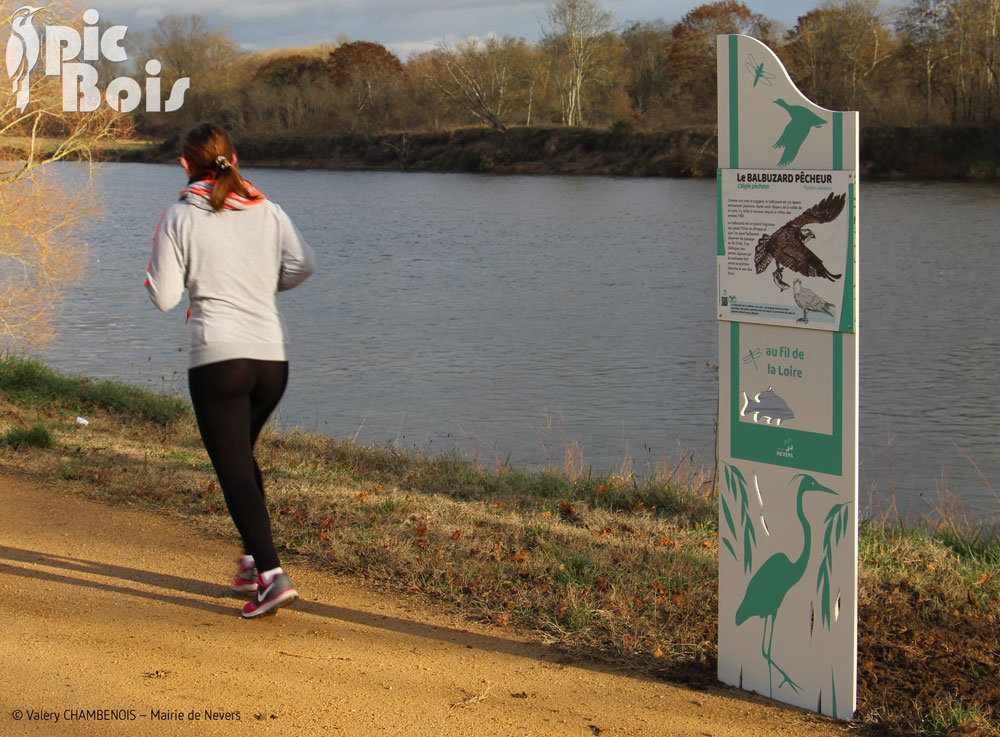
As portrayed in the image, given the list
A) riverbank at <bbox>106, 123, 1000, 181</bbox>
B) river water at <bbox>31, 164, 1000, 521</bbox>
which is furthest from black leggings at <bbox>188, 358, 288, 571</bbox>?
riverbank at <bbox>106, 123, 1000, 181</bbox>

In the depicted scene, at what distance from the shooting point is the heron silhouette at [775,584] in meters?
3.64

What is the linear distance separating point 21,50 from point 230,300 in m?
8.45

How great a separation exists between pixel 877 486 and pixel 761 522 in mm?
6866

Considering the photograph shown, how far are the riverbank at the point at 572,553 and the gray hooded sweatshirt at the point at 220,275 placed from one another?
139 centimetres

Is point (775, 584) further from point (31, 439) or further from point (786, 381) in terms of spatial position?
point (31, 439)

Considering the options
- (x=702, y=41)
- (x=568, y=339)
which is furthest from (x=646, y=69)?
(x=568, y=339)

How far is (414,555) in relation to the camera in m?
5.14

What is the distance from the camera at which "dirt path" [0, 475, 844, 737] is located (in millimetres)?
3574

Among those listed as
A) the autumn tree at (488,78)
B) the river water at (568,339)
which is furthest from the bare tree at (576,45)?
the river water at (568,339)

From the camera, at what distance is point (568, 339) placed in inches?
725

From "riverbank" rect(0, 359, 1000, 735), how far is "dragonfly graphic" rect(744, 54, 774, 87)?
2.12 m

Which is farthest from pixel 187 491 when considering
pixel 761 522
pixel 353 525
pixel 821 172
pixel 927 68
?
pixel 927 68

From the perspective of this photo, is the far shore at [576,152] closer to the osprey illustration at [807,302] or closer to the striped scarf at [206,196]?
the striped scarf at [206,196]

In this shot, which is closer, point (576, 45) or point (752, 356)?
point (752, 356)
